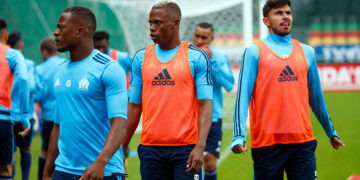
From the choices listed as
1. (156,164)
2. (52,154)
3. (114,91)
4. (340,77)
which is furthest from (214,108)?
(340,77)

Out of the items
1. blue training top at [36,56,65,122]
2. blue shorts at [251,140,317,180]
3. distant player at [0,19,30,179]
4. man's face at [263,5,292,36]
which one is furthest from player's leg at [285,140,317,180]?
blue training top at [36,56,65,122]

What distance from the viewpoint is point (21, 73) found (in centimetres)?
567

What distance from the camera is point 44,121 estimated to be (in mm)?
7316

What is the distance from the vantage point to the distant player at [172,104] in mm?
3891

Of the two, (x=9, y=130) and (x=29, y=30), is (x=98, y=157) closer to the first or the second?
(x=9, y=130)

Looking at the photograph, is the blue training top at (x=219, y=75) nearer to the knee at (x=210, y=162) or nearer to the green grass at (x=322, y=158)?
the knee at (x=210, y=162)

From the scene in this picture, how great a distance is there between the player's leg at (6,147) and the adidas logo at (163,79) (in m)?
2.47

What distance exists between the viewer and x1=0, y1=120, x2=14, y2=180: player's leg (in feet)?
18.2

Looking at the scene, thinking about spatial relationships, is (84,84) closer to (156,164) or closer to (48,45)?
(156,164)

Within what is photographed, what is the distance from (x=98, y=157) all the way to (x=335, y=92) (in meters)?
25.9

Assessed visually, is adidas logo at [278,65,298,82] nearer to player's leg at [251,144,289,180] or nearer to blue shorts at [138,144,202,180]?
player's leg at [251,144,289,180]

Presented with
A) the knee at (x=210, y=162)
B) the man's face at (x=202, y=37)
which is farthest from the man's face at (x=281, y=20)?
the knee at (x=210, y=162)

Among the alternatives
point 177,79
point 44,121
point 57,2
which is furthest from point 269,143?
point 57,2

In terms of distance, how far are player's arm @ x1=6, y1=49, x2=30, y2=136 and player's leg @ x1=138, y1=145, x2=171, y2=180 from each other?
242 centimetres
